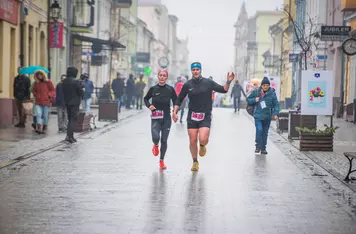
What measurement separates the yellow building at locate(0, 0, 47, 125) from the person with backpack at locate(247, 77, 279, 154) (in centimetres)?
1033

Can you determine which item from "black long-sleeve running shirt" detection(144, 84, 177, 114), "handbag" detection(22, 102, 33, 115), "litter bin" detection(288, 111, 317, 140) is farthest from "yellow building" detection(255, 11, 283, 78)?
"black long-sleeve running shirt" detection(144, 84, 177, 114)

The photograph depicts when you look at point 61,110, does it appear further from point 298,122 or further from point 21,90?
point 298,122

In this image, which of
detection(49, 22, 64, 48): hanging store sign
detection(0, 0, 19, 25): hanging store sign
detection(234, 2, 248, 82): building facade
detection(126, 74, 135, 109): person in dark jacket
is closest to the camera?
detection(0, 0, 19, 25): hanging store sign

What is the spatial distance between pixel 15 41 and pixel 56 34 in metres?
7.00

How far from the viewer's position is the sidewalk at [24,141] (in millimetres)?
16672

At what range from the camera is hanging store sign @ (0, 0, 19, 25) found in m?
27.4

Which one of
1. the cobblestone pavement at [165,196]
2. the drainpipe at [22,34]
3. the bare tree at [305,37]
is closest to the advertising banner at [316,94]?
the bare tree at [305,37]

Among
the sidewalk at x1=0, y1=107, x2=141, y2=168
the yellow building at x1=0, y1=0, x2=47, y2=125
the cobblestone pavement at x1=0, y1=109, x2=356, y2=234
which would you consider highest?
the yellow building at x1=0, y1=0, x2=47, y2=125

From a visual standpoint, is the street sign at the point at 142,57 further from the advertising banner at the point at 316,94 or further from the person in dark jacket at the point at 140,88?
A: the advertising banner at the point at 316,94

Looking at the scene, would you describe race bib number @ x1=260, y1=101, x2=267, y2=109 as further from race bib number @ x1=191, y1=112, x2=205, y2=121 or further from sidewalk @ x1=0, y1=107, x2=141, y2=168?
sidewalk @ x1=0, y1=107, x2=141, y2=168

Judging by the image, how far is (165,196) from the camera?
1081 centimetres

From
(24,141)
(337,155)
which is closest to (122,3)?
(24,141)

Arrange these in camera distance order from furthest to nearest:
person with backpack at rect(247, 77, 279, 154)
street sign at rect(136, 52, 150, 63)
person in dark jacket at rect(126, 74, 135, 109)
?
street sign at rect(136, 52, 150, 63) < person in dark jacket at rect(126, 74, 135, 109) < person with backpack at rect(247, 77, 279, 154)

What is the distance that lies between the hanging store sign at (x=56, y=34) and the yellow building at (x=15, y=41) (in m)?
0.43
